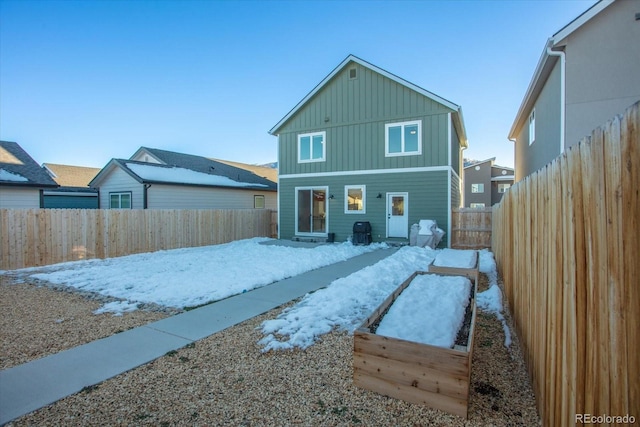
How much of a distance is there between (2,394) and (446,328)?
4013 mm

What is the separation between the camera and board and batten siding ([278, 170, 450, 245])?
12.5 metres

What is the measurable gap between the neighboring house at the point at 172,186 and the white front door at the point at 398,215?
9.87 meters

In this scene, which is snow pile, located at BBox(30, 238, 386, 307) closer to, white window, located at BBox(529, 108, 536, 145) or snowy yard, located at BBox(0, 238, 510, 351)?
snowy yard, located at BBox(0, 238, 510, 351)

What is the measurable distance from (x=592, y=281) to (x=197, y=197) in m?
17.8

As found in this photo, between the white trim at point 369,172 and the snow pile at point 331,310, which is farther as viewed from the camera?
the white trim at point 369,172

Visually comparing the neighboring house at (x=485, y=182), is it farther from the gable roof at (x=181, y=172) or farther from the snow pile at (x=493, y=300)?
the snow pile at (x=493, y=300)

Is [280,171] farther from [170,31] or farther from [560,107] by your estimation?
[560,107]

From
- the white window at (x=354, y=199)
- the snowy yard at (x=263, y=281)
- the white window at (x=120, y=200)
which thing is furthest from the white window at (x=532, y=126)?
the white window at (x=120, y=200)

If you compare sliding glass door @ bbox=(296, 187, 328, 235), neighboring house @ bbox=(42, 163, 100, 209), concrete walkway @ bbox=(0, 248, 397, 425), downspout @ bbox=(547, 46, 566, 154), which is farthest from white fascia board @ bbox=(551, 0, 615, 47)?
neighboring house @ bbox=(42, 163, 100, 209)

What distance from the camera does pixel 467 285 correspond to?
462 cm

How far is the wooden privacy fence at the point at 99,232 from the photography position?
30.0 feet

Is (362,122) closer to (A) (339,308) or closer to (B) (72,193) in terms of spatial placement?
(A) (339,308)

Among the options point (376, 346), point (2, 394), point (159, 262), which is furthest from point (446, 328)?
point (159, 262)

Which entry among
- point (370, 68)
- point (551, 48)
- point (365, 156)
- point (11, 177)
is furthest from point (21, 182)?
point (551, 48)
